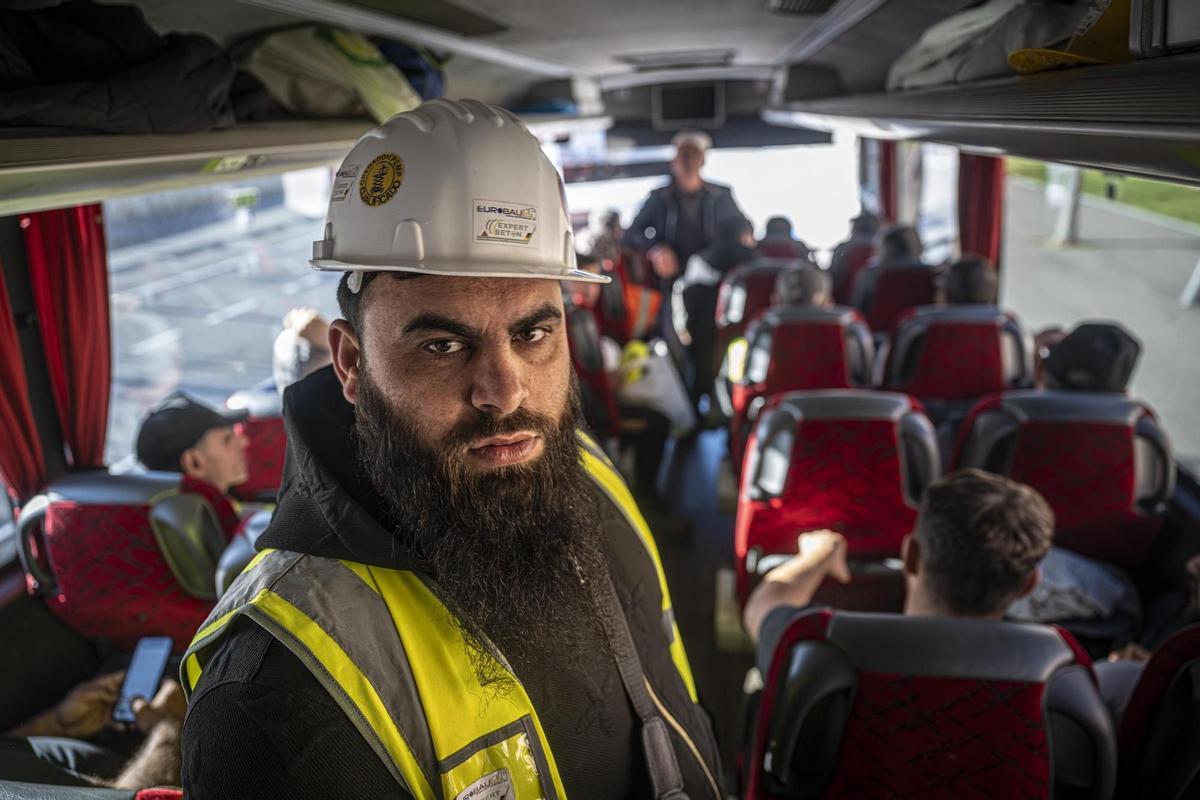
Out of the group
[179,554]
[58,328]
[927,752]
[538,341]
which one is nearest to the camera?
[538,341]

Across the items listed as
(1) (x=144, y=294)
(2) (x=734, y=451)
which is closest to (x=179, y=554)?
(1) (x=144, y=294)

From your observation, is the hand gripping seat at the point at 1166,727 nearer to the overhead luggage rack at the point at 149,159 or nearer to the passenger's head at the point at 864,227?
the overhead luggage rack at the point at 149,159

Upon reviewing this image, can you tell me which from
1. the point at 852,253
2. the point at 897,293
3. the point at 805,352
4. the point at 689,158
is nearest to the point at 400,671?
the point at 805,352

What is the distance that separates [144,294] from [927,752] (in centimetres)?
413

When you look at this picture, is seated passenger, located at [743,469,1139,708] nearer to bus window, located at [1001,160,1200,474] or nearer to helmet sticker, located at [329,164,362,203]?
helmet sticker, located at [329,164,362,203]

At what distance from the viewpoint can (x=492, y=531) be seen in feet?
4.63

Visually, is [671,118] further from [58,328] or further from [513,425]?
[513,425]

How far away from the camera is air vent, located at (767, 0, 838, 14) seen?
3783 mm

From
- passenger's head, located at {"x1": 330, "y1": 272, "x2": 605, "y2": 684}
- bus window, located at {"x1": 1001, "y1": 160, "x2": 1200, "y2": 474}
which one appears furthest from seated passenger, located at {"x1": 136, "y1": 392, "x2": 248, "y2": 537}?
bus window, located at {"x1": 1001, "y1": 160, "x2": 1200, "y2": 474}

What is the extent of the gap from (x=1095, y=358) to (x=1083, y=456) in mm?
407

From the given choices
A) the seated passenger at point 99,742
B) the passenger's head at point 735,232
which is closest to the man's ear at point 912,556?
the seated passenger at point 99,742

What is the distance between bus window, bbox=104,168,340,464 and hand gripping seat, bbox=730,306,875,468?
88.4 inches

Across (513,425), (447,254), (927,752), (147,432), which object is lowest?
(927,752)

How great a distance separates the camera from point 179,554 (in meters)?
2.58
